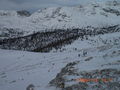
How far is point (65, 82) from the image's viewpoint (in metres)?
15.8

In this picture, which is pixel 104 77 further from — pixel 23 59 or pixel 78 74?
pixel 23 59

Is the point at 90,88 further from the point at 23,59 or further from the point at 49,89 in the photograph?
the point at 23,59

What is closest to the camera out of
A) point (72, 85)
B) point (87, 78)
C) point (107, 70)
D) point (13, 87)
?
point (72, 85)

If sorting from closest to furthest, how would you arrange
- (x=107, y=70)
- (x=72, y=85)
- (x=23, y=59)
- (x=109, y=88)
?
1. (x=109, y=88)
2. (x=72, y=85)
3. (x=107, y=70)
4. (x=23, y=59)

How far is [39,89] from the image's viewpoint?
652 inches

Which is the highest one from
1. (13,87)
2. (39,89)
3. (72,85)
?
(72,85)

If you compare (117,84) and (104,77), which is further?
(104,77)

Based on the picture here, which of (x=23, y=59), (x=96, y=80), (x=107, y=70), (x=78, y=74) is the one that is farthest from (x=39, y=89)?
(x=23, y=59)

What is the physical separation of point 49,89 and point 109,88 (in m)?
5.05

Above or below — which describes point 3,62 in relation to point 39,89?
below

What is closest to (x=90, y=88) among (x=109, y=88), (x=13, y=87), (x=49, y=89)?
(x=109, y=88)

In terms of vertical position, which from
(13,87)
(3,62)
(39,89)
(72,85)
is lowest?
(3,62)

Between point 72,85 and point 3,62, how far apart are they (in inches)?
1577

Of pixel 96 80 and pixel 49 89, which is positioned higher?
pixel 96 80
